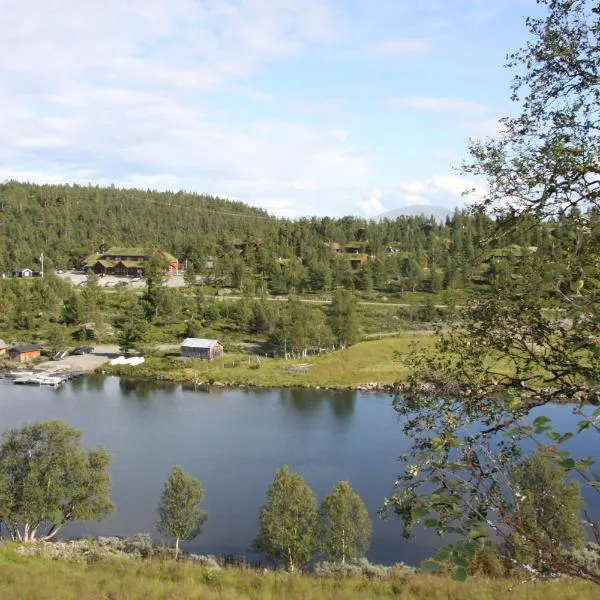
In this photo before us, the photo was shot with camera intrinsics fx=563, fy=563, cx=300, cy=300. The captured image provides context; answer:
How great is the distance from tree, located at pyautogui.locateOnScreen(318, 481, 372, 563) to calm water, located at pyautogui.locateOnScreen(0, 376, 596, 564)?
4.40ft

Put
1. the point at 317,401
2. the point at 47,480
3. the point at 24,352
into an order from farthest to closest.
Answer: the point at 24,352
the point at 317,401
the point at 47,480

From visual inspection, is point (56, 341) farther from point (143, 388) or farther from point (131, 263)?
point (131, 263)

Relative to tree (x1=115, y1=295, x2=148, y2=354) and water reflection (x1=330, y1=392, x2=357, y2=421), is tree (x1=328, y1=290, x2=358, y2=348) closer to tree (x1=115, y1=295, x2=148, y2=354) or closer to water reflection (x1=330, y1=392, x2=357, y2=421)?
water reflection (x1=330, y1=392, x2=357, y2=421)

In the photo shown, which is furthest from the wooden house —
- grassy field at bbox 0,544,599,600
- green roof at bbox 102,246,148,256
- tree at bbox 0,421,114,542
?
grassy field at bbox 0,544,599,600

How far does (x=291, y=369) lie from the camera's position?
30.1 metres

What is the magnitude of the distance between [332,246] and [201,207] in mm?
44438

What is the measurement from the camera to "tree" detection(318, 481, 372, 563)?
11383 mm

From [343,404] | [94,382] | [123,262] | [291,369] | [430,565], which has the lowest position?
[343,404]

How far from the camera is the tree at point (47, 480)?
38.1ft

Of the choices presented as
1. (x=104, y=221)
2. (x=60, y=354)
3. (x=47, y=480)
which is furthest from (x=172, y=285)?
(x=47, y=480)

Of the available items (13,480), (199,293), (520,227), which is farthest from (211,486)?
(199,293)

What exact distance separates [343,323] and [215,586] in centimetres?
2685

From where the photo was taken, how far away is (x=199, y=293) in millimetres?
41062

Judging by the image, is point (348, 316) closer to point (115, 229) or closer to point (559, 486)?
point (559, 486)
